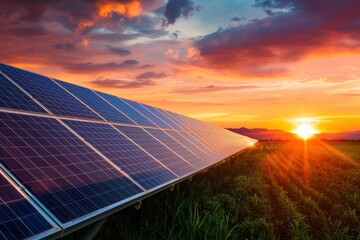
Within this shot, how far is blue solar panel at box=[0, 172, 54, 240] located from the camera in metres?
4.71

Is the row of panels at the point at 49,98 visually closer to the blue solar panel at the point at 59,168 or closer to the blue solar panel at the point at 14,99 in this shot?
the blue solar panel at the point at 14,99

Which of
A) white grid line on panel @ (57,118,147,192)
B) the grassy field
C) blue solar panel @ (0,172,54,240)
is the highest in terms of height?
white grid line on panel @ (57,118,147,192)

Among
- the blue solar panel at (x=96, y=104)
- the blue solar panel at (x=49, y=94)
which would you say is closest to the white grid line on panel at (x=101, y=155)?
the blue solar panel at (x=49, y=94)

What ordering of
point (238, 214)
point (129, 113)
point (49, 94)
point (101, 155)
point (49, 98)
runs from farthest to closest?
point (129, 113)
point (49, 94)
point (238, 214)
point (49, 98)
point (101, 155)

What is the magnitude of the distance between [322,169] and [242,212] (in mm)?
13063

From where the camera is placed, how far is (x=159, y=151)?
12.1 m

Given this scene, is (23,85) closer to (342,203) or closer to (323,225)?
(323,225)

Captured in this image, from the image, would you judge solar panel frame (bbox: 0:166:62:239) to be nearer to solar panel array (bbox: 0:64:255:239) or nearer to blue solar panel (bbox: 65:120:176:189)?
solar panel array (bbox: 0:64:255:239)

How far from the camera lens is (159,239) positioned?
8914 mm

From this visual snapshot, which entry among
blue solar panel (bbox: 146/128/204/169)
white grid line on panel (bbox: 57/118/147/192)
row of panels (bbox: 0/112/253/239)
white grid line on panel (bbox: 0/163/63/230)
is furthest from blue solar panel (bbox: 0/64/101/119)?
white grid line on panel (bbox: 0/163/63/230)

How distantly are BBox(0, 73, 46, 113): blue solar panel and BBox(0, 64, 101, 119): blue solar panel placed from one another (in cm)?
47

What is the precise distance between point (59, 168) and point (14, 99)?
9.34ft

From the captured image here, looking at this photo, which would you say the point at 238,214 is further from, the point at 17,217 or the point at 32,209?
the point at 17,217

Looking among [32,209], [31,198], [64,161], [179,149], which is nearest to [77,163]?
[64,161]
